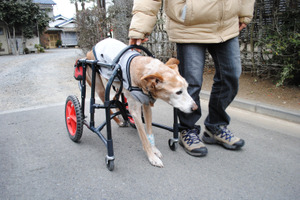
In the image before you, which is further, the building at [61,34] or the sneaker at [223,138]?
the building at [61,34]

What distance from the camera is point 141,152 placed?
8.16ft

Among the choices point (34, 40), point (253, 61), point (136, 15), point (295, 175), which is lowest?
point (295, 175)

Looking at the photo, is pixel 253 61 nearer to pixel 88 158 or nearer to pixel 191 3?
pixel 191 3

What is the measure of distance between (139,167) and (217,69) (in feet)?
4.46

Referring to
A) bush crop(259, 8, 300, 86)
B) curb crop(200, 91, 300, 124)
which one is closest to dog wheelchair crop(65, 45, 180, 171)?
curb crop(200, 91, 300, 124)

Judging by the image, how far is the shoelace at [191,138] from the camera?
7.89 ft

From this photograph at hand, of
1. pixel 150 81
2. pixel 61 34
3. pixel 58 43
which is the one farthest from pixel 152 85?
pixel 61 34

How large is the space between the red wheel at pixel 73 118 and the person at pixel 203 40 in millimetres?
976

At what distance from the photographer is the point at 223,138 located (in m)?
2.50

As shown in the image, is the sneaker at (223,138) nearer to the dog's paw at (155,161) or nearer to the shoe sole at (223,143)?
the shoe sole at (223,143)

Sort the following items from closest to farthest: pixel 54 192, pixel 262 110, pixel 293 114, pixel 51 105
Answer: pixel 54 192, pixel 293 114, pixel 262 110, pixel 51 105

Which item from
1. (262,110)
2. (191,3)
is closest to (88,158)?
(191,3)

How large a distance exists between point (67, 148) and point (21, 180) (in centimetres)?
65

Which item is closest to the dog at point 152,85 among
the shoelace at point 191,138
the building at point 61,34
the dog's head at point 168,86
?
the dog's head at point 168,86
